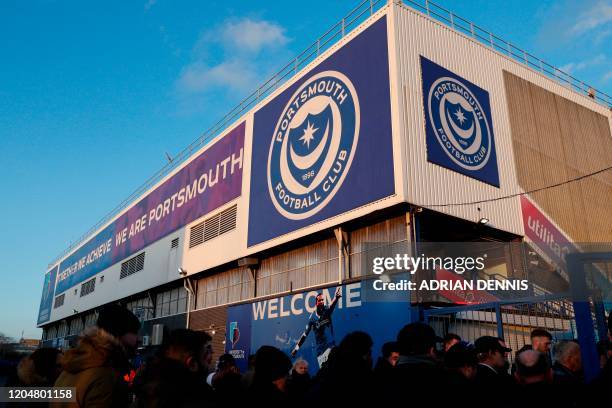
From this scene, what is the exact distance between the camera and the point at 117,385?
11.5ft

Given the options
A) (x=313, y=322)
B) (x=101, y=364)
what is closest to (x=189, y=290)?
(x=313, y=322)

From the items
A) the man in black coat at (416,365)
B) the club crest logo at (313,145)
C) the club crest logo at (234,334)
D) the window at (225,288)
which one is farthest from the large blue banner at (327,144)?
the man in black coat at (416,365)

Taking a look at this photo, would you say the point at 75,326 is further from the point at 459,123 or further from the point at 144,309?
the point at 459,123

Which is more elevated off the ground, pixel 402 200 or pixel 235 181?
pixel 235 181

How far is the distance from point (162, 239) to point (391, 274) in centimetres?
1829

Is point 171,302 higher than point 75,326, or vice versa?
point 171,302

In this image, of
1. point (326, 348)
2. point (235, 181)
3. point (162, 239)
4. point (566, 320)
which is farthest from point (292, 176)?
point (162, 239)

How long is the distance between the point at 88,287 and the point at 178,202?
18.4m

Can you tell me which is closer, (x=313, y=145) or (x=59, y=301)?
(x=313, y=145)

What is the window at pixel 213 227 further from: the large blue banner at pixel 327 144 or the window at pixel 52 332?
the window at pixel 52 332

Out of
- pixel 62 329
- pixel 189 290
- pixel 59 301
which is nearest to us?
pixel 189 290

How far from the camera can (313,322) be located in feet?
57.6

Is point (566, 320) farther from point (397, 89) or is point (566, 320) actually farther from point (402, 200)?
point (397, 89)

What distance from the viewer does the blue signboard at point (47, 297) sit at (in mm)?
54475
